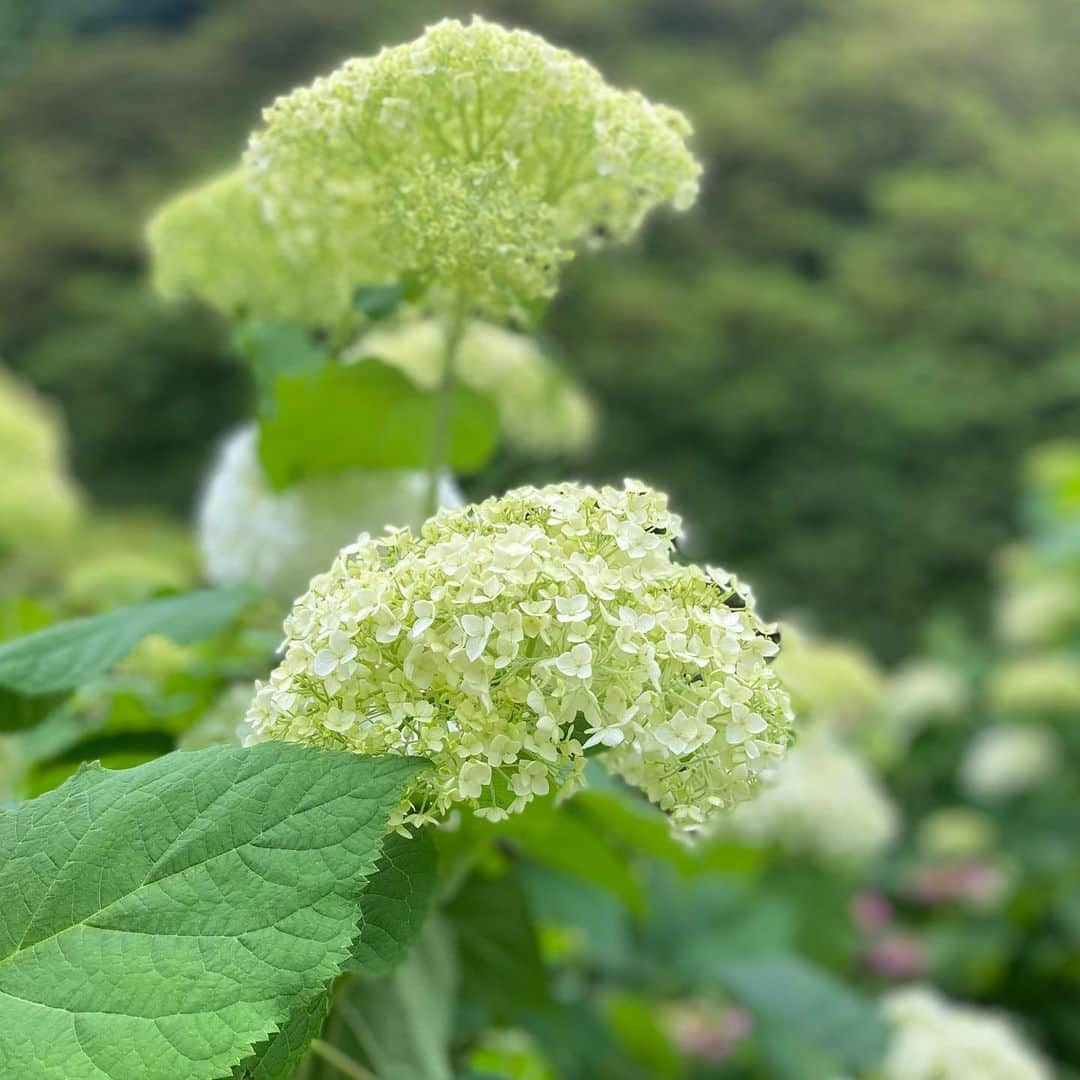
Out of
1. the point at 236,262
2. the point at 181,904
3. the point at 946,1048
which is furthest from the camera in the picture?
the point at 946,1048

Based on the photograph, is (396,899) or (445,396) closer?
(396,899)

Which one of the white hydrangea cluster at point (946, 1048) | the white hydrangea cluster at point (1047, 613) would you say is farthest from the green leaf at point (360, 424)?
A: the white hydrangea cluster at point (1047, 613)

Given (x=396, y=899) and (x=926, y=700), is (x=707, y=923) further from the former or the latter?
(x=926, y=700)

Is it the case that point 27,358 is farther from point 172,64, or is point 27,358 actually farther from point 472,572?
point 472,572

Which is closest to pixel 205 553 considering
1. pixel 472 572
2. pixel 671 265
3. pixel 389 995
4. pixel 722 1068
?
pixel 389 995

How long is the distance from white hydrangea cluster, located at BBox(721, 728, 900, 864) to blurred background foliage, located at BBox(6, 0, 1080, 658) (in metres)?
5.01

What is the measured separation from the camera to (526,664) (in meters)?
0.28

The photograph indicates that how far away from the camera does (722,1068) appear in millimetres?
1606

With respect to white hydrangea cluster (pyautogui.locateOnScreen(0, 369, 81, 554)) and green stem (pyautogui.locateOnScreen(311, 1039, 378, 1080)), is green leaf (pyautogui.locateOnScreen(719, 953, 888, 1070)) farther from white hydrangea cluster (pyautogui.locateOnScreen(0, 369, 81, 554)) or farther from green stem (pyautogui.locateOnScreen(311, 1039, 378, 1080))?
white hydrangea cluster (pyautogui.locateOnScreen(0, 369, 81, 554))

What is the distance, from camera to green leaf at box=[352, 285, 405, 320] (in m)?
0.45

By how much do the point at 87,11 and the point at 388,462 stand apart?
8.85 meters

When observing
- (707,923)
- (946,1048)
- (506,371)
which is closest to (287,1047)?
(506,371)

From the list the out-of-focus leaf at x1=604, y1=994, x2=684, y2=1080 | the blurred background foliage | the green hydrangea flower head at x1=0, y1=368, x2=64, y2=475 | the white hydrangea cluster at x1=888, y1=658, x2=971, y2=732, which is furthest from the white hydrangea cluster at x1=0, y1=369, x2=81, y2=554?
the blurred background foliage

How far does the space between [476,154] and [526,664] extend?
0.61 feet
